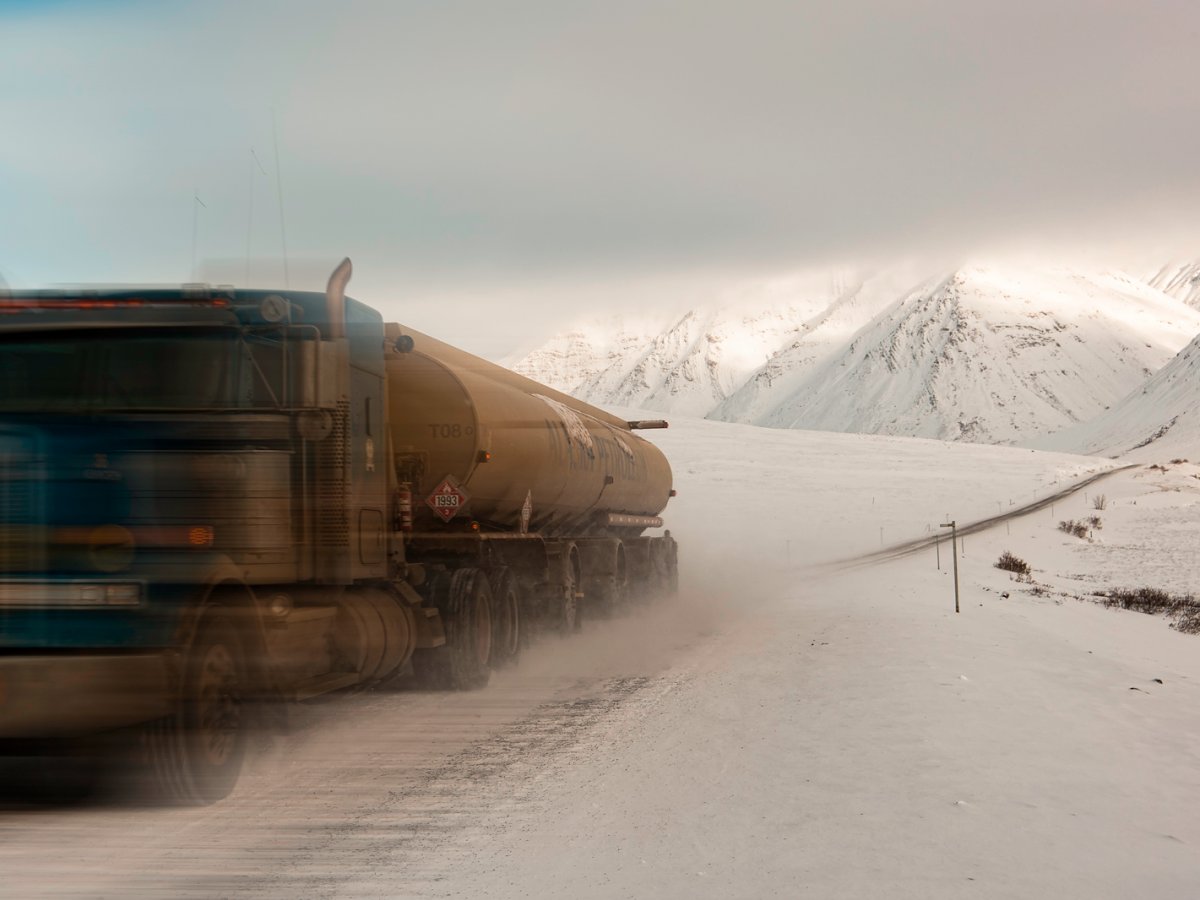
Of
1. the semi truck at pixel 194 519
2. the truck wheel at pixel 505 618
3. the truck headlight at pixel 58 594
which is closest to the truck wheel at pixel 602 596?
the truck wheel at pixel 505 618

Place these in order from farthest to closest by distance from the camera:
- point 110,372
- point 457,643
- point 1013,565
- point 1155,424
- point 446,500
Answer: point 1155,424 < point 1013,565 < point 446,500 < point 457,643 < point 110,372

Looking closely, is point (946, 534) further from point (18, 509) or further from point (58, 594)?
point (18, 509)

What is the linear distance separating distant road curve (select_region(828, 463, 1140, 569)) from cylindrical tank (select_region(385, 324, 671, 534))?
63.1 feet

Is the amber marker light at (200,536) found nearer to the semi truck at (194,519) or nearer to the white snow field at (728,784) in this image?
the semi truck at (194,519)

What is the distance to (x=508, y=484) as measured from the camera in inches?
548

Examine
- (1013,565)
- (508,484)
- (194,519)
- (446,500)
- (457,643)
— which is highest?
(508,484)

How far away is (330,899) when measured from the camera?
586cm

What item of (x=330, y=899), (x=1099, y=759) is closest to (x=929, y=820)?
(x=1099, y=759)

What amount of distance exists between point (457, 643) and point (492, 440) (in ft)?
7.96

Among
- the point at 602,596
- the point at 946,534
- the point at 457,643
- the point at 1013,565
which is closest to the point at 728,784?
the point at 457,643

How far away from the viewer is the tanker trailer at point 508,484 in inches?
485

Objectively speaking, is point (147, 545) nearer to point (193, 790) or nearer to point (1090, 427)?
point (193, 790)

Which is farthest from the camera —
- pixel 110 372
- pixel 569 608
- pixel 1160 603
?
pixel 1160 603

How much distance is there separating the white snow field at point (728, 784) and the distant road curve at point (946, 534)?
1809cm
